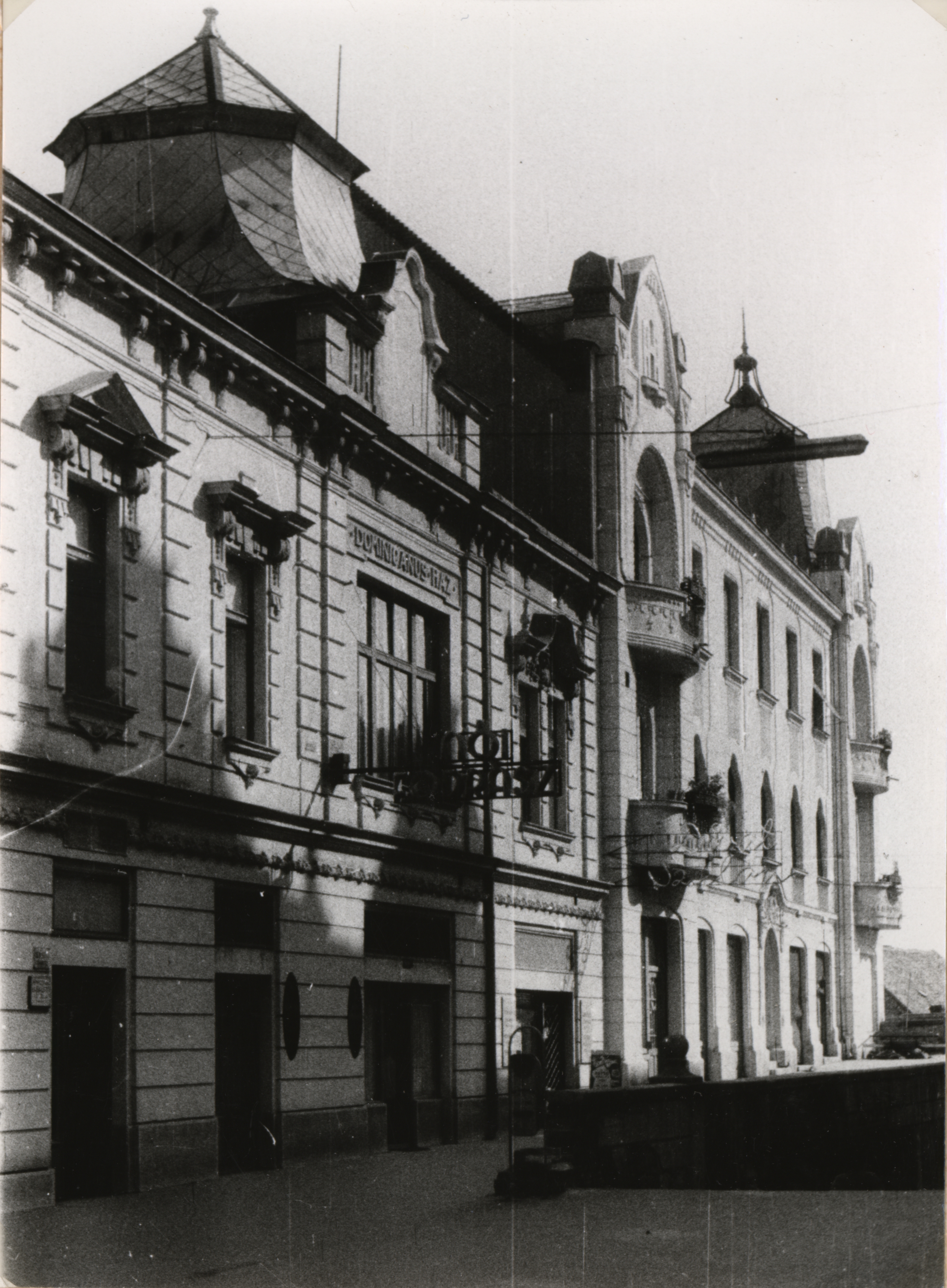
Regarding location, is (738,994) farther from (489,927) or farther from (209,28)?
(209,28)

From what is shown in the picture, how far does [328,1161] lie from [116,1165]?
51.9 inches

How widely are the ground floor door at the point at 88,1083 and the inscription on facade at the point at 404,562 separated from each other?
3469 millimetres

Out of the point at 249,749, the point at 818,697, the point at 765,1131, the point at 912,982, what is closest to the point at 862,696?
the point at 818,697

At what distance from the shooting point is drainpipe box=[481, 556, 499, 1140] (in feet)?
37.2

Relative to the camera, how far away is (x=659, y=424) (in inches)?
494

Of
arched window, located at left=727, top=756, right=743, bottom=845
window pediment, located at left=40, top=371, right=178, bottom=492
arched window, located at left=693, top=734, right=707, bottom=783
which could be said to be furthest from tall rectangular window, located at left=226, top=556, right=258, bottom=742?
arched window, located at left=727, top=756, right=743, bottom=845

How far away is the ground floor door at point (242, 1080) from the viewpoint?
34.5ft

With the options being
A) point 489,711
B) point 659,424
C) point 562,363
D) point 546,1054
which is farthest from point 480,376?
point 546,1054

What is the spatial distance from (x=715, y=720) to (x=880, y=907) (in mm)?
2032

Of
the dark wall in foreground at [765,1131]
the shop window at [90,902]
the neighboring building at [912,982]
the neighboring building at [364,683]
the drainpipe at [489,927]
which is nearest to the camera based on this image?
the shop window at [90,902]

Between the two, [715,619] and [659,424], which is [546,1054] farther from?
[659,424]

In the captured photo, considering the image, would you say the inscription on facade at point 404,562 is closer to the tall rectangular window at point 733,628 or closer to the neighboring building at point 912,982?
the tall rectangular window at point 733,628

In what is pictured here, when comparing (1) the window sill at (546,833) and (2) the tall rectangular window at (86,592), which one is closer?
(2) the tall rectangular window at (86,592)

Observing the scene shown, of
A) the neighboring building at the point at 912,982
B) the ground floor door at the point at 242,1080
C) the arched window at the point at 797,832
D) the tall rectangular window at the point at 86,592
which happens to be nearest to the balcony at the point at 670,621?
the arched window at the point at 797,832
